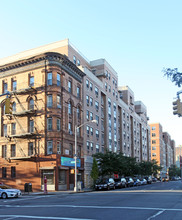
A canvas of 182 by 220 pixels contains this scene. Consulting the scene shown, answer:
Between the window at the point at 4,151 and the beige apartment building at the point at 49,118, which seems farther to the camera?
the window at the point at 4,151

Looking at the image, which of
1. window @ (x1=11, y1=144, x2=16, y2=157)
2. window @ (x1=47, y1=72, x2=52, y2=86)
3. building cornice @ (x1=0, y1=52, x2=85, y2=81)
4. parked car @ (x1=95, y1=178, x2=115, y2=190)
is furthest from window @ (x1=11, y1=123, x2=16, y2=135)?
parked car @ (x1=95, y1=178, x2=115, y2=190)

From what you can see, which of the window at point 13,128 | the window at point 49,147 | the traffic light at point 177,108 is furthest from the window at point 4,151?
the traffic light at point 177,108

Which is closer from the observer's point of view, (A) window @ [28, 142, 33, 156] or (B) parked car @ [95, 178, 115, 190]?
(B) parked car @ [95, 178, 115, 190]

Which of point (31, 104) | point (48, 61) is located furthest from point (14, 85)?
point (48, 61)

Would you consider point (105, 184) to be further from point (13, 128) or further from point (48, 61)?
point (48, 61)

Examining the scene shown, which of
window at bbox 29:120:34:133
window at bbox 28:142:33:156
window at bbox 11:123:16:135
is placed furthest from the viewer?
window at bbox 11:123:16:135

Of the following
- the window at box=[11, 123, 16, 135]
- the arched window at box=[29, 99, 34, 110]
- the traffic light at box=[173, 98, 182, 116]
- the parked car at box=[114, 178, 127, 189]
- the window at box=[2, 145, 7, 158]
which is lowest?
the parked car at box=[114, 178, 127, 189]

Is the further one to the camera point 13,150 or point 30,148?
point 13,150

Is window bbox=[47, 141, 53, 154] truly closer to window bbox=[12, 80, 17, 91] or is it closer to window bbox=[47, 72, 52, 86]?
window bbox=[47, 72, 52, 86]

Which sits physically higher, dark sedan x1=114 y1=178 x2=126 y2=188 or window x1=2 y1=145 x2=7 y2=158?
window x1=2 y1=145 x2=7 y2=158

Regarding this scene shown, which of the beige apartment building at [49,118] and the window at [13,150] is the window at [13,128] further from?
the window at [13,150]

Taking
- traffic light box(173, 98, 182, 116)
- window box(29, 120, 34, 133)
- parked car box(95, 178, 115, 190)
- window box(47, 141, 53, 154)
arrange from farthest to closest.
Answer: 1. window box(29, 120, 34, 133)
2. window box(47, 141, 53, 154)
3. parked car box(95, 178, 115, 190)
4. traffic light box(173, 98, 182, 116)

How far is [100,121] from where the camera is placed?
59.2m

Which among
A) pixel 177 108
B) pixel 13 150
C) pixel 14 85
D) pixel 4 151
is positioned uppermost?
pixel 14 85
